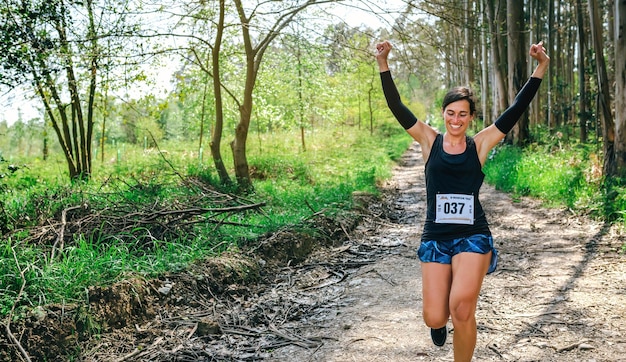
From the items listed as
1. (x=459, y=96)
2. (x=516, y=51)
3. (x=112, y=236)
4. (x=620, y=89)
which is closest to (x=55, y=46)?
(x=112, y=236)

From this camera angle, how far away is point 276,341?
4.48m

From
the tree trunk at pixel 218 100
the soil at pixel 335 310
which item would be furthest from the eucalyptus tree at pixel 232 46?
the soil at pixel 335 310

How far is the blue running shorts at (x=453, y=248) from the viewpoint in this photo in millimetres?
3283

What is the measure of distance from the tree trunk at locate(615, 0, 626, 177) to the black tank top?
7.66 meters

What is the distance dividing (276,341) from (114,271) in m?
1.75

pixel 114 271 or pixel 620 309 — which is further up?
pixel 114 271

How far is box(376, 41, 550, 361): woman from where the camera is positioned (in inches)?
127

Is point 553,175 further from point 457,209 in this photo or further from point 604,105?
point 457,209

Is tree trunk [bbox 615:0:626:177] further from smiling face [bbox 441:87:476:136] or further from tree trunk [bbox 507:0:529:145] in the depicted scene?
smiling face [bbox 441:87:476:136]

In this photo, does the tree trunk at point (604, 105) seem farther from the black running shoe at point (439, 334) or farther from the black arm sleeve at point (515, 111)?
the black running shoe at point (439, 334)

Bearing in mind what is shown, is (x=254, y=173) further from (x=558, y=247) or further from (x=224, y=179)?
(x=558, y=247)

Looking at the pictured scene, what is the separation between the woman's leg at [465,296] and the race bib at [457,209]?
225 millimetres

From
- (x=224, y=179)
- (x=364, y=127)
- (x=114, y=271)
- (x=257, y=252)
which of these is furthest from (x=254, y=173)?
(x=364, y=127)

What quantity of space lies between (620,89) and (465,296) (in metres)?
8.32
